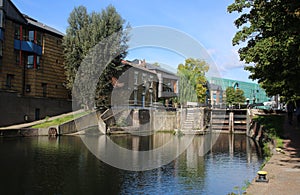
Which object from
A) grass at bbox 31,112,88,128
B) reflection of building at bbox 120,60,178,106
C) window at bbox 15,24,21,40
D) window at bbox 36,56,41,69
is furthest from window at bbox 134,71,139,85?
window at bbox 15,24,21,40

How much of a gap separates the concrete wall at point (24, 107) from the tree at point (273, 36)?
2290 cm

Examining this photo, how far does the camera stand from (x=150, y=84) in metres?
48.5

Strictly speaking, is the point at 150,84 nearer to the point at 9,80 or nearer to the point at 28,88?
the point at 28,88

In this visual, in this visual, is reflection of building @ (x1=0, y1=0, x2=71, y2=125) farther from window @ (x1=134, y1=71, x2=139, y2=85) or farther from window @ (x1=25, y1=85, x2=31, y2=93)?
window @ (x1=134, y1=71, x2=139, y2=85)

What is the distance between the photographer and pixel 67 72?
3491cm

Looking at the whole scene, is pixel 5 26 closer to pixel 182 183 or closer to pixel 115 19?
pixel 115 19

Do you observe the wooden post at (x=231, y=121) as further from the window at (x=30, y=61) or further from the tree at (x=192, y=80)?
the window at (x=30, y=61)

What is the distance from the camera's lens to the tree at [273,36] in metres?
10.9

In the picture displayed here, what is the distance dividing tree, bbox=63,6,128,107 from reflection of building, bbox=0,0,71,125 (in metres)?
2.65

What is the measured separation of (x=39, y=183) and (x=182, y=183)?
17.2 ft

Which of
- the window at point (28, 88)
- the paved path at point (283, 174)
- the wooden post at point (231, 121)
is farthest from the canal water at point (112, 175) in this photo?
the wooden post at point (231, 121)

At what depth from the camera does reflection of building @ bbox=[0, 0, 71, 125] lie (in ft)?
101

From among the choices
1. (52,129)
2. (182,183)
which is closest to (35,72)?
(52,129)

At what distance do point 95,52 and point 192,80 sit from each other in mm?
20560
